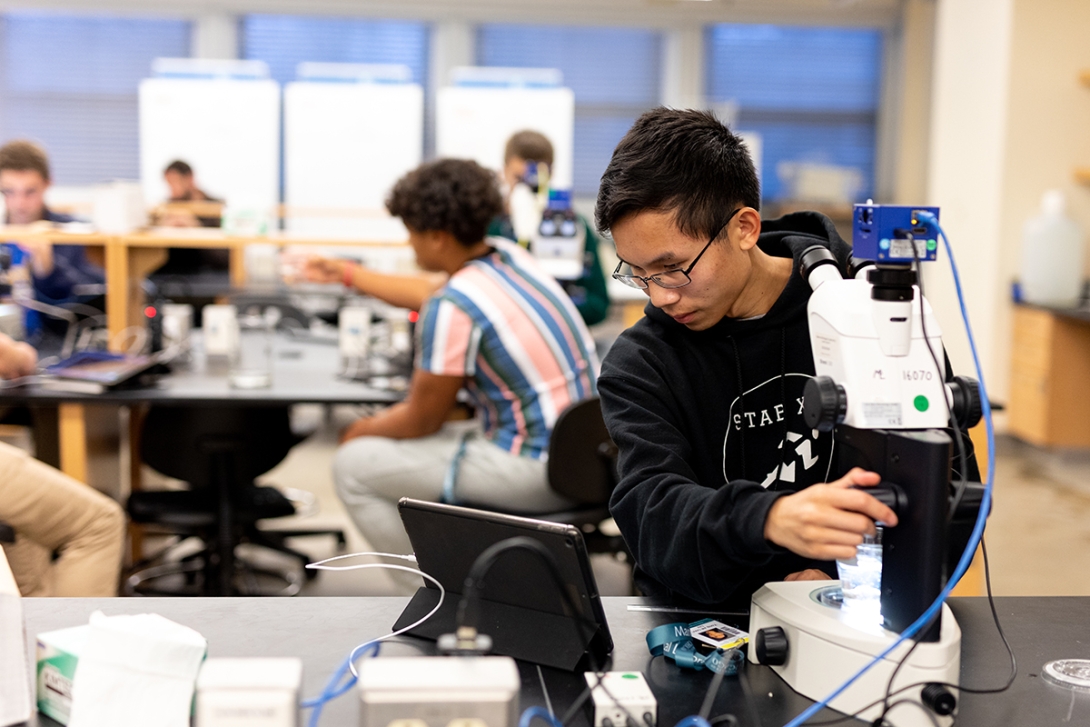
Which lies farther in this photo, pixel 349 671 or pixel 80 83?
pixel 80 83

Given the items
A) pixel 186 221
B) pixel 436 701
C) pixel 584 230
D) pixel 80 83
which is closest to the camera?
pixel 436 701

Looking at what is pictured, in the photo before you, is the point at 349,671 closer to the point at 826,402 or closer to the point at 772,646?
the point at 772,646

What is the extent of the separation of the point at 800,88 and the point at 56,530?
664 centimetres

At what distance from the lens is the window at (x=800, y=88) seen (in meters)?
7.57

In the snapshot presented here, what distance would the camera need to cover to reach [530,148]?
12.3 ft

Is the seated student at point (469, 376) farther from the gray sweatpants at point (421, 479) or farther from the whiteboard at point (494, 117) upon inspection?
the whiteboard at point (494, 117)

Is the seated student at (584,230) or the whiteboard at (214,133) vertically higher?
the whiteboard at (214,133)

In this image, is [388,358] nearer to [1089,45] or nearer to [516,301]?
[516,301]

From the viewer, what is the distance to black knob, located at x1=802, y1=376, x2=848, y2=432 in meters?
0.99

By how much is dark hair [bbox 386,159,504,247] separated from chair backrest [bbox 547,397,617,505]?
0.58 metres

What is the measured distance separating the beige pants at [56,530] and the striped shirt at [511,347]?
2.53ft

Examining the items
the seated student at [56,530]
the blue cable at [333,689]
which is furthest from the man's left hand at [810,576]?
the seated student at [56,530]

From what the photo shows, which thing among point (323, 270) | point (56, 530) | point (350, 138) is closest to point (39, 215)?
point (323, 270)

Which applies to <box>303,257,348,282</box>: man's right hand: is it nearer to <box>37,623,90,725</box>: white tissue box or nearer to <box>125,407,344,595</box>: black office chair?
<box>125,407,344,595</box>: black office chair
